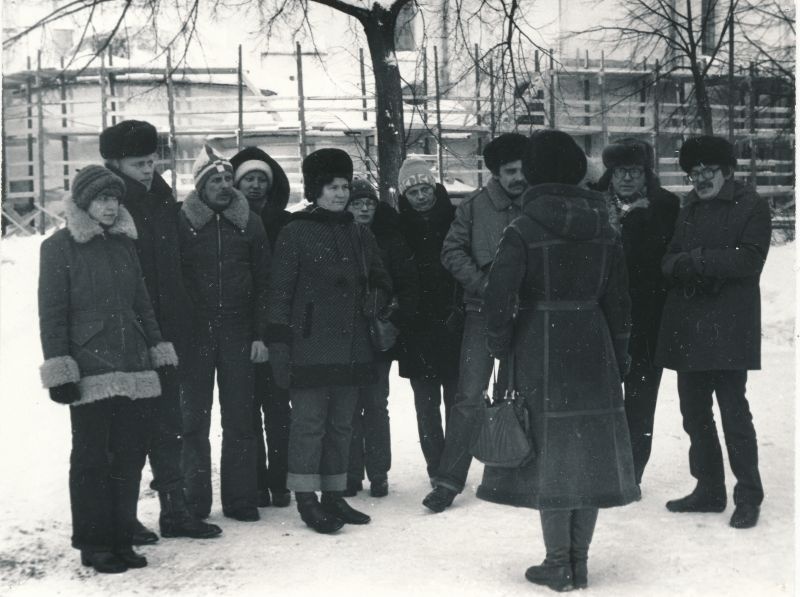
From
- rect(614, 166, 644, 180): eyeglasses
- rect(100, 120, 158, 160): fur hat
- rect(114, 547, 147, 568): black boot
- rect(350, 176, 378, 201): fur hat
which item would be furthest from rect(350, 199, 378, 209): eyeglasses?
rect(114, 547, 147, 568): black boot

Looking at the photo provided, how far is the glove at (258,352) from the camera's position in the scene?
4988 millimetres

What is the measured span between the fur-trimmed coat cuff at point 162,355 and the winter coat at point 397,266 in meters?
1.24

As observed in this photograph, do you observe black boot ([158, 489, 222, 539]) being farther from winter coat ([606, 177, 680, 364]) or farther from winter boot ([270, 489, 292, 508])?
winter coat ([606, 177, 680, 364])

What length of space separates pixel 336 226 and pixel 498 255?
4.28 feet

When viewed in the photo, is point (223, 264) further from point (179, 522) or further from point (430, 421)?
point (430, 421)

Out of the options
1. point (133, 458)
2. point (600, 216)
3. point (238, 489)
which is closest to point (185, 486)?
point (238, 489)

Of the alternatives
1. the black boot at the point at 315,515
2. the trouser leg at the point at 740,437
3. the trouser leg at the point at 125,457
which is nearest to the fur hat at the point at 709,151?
the trouser leg at the point at 740,437

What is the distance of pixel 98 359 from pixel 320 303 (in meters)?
1.18

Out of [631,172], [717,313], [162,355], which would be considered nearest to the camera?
[162,355]

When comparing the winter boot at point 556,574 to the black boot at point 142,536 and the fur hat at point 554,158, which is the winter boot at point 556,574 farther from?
the black boot at point 142,536

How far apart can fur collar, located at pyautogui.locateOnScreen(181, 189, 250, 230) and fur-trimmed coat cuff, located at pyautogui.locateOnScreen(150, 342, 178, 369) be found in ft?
2.59

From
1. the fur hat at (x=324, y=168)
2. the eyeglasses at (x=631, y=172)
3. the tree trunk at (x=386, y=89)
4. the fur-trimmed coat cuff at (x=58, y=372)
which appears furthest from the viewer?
the tree trunk at (x=386, y=89)

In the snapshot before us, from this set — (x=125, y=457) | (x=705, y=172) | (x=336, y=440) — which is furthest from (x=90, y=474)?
(x=705, y=172)

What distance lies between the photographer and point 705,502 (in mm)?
5012
